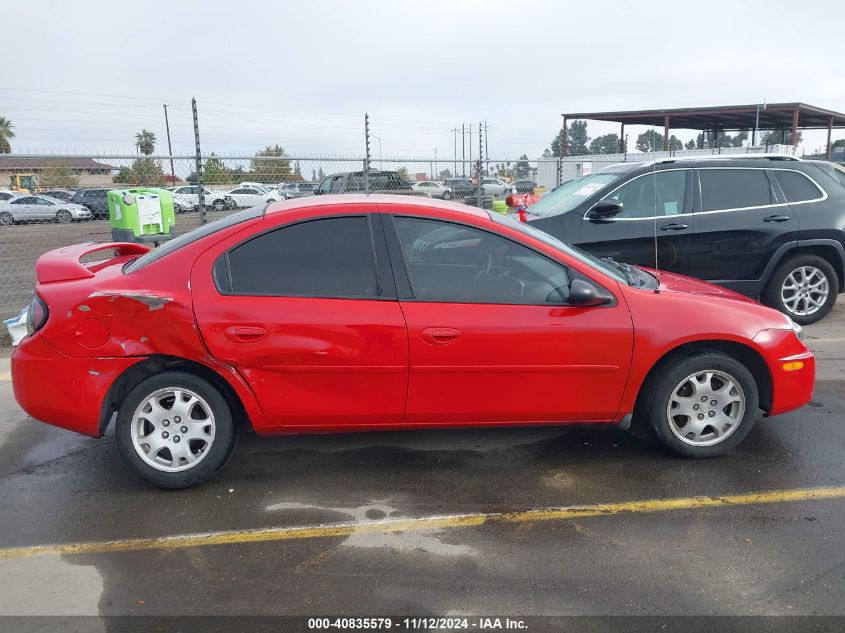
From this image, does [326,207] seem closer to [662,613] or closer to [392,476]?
[392,476]

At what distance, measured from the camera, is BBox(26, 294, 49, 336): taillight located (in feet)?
11.6

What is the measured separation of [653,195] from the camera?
6.89m

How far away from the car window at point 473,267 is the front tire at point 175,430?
1.28m

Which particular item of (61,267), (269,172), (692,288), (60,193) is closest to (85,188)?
(60,193)

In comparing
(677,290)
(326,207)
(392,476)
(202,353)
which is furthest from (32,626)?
(677,290)

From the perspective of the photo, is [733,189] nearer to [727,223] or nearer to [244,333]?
[727,223]

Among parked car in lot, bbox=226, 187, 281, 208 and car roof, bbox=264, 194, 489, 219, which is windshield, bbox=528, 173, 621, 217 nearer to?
car roof, bbox=264, 194, 489, 219

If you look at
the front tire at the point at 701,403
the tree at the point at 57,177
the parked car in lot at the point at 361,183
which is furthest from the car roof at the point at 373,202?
the parked car in lot at the point at 361,183

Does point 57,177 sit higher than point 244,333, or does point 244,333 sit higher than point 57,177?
point 57,177

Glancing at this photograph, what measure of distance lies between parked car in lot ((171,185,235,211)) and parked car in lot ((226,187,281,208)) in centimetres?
16

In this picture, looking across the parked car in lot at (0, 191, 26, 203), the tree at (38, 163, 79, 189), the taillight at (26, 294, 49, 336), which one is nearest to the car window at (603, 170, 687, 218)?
the taillight at (26, 294, 49, 336)

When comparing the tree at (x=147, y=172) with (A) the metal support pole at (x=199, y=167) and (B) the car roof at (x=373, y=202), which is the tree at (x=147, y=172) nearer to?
(A) the metal support pole at (x=199, y=167)

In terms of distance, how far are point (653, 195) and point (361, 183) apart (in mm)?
5777

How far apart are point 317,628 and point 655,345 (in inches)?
90.6
